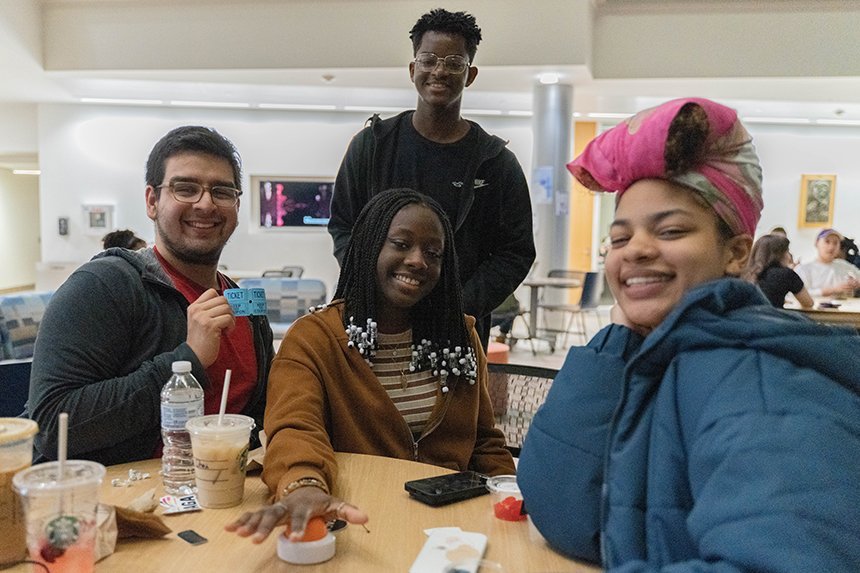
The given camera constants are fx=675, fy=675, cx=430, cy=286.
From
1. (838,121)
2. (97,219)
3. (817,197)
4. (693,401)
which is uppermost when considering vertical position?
(838,121)

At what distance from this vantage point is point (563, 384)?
1.12 meters

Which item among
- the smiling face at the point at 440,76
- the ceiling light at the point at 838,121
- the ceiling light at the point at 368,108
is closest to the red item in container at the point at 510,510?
the smiling face at the point at 440,76

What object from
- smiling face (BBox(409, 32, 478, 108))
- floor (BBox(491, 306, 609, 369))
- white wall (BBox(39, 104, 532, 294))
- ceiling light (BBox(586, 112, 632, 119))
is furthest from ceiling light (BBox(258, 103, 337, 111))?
smiling face (BBox(409, 32, 478, 108))

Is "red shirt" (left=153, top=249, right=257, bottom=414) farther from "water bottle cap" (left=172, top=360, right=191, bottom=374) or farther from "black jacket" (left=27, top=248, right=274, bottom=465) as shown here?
"water bottle cap" (left=172, top=360, right=191, bottom=374)

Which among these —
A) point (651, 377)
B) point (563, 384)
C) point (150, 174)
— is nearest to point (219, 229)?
point (150, 174)

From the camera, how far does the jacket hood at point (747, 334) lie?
31.9 inches

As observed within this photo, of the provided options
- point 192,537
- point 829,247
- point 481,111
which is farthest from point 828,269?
point 192,537

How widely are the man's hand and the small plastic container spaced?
0.67 m

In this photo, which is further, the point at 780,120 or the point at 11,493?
the point at 780,120

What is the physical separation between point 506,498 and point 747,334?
23.8 inches

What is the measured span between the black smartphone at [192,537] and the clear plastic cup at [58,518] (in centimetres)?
17

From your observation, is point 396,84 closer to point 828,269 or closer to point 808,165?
point 828,269

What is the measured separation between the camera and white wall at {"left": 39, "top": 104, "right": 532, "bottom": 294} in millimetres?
8875

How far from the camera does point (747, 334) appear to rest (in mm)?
839
